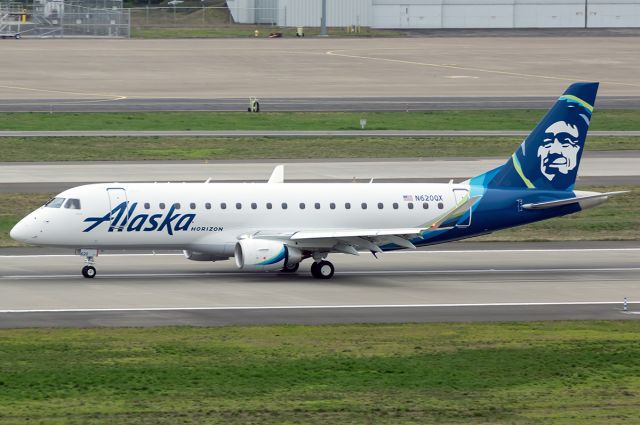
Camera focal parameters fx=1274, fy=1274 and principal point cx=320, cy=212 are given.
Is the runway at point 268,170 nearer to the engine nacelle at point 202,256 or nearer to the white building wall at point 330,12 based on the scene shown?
the engine nacelle at point 202,256

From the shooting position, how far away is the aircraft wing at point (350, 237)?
145 ft

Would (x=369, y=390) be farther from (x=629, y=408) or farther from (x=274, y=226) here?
(x=274, y=226)

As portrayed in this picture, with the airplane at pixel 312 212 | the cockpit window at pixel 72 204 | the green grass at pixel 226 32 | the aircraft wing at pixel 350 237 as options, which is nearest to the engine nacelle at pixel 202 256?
the airplane at pixel 312 212

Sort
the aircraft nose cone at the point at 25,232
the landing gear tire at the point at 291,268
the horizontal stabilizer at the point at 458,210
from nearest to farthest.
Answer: the aircraft nose cone at the point at 25,232 < the landing gear tire at the point at 291,268 < the horizontal stabilizer at the point at 458,210

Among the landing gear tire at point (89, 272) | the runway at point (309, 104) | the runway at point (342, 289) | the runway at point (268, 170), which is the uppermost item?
the runway at point (309, 104)

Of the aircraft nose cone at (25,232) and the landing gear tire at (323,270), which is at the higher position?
the aircraft nose cone at (25,232)

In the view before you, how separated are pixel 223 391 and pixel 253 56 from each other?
114 metres

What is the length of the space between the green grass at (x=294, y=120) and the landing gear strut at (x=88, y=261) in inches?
1704

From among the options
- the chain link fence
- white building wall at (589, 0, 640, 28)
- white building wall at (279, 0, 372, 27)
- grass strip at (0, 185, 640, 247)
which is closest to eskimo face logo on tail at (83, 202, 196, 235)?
grass strip at (0, 185, 640, 247)

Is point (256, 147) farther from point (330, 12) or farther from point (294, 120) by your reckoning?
point (330, 12)

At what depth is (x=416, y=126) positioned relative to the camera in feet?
298

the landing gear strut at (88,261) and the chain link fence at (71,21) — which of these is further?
the chain link fence at (71,21)

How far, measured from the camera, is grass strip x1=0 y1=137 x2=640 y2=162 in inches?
3002

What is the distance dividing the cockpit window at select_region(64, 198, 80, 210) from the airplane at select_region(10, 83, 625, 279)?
0.11 feet
